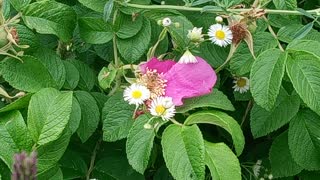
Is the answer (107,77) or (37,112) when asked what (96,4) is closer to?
(107,77)

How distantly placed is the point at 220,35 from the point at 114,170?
1.09 ft

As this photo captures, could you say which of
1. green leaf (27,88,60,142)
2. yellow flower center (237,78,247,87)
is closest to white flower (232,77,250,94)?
yellow flower center (237,78,247,87)

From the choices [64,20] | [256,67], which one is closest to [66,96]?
[64,20]

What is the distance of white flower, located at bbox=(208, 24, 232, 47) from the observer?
1143 mm

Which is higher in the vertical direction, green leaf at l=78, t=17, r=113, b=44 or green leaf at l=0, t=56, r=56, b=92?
green leaf at l=78, t=17, r=113, b=44

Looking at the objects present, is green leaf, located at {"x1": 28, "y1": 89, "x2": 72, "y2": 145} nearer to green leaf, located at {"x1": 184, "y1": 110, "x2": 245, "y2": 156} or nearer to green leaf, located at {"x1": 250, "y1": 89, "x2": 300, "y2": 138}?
green leaf, located at {"x1": 184, "y1": 110, "x2": 245, "y2": 156}

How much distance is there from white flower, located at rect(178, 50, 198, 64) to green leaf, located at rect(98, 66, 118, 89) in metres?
0.12

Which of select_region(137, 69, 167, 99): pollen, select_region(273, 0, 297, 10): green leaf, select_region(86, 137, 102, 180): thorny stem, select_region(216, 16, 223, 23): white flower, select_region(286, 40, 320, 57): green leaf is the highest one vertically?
select_region(273, 0, 297, 10): green leaf

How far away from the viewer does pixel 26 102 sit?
108cm

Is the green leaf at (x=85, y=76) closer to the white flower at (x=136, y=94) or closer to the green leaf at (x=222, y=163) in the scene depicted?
the white flower at (x=136, y=94)

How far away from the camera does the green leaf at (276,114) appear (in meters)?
Result: 1.20

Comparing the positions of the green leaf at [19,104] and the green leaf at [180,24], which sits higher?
the green leaf at [180,24]

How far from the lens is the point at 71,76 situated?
1198 mm

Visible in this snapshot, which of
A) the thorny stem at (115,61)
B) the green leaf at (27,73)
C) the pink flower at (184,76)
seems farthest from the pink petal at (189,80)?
the green leaf at (27,73)
